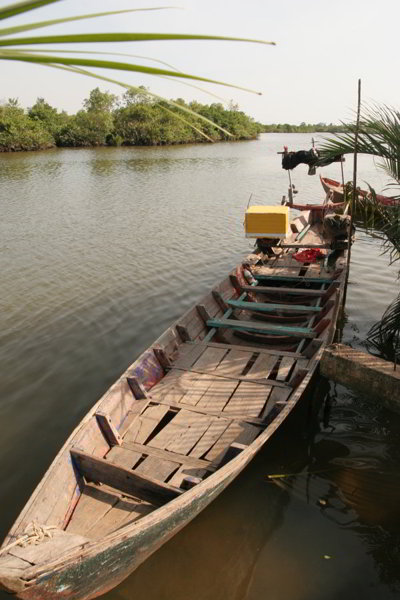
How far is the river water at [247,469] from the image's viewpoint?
407 centimetres

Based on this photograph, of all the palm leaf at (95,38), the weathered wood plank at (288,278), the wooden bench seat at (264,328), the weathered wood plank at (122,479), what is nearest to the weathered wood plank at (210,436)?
the weathered wood plank at (122,479)

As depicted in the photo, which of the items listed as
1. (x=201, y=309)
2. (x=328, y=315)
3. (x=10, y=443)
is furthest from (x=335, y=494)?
(x=10, y=443)

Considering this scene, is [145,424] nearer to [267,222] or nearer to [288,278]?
[288,278]

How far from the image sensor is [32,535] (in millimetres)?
3266

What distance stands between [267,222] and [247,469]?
5.53 m

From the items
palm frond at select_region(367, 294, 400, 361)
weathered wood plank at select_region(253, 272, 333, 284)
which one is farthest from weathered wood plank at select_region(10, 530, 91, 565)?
weathered wood plank at select_region(253, 272, 333, 284)

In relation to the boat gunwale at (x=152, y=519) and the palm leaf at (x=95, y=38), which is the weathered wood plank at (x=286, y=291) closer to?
the boat gunwale at (x=152, y=519)

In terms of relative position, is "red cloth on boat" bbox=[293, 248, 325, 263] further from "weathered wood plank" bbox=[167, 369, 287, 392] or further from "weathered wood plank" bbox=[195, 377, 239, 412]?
"weathered wood plank" bbox=[195, 377, 239, 412]

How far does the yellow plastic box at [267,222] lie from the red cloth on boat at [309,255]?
0.82m

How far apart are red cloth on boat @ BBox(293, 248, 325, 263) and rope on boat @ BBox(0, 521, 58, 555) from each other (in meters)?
7.70

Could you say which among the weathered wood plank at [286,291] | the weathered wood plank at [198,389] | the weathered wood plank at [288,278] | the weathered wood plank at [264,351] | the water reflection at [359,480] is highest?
the weathered wood plank at [288,278]

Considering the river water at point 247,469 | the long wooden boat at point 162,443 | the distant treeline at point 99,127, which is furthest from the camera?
the distant treeline at point 99,127

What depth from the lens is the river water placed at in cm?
407

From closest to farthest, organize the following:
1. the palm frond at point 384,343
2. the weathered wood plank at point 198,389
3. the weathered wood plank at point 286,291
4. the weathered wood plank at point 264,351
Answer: the weathered wood plank at point 198,389 < the weathered wood plank at point 264,351 < the palm frond at point 384,343 < the weathered wood plank at point 286,291
